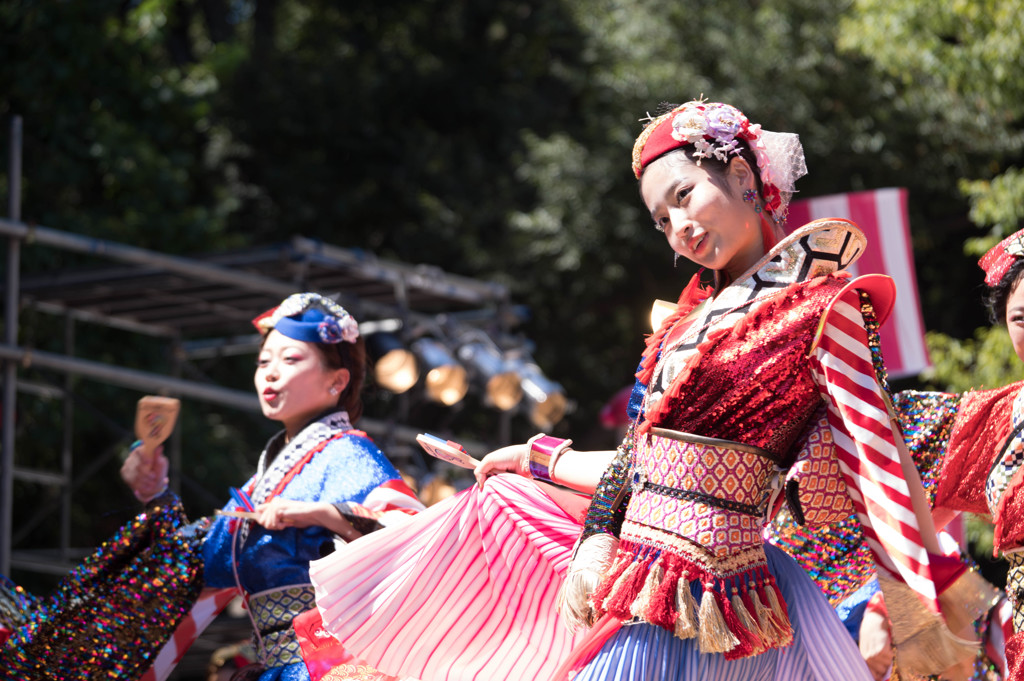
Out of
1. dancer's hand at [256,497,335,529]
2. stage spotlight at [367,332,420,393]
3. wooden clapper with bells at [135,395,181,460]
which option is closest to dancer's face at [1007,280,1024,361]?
dancer's hand at [256,497,335,529]

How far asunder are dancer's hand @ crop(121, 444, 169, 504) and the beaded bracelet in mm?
1633

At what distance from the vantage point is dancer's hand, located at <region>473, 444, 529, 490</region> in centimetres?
249

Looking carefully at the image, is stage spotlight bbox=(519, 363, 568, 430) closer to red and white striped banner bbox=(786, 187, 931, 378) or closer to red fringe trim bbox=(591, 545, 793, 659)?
red and white striped banner bbox=(786, 187, 931, 378)

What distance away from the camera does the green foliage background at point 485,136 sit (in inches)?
396

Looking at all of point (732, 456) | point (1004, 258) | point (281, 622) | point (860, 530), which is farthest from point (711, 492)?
point (281, 622)

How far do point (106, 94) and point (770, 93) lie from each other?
20.1ft

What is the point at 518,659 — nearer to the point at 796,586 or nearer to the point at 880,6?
the point at 796,586

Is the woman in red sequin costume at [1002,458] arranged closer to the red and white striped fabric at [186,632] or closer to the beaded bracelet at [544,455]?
the beaded bracelet at [544,455]

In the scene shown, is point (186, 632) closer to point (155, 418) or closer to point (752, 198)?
point (155, 418)

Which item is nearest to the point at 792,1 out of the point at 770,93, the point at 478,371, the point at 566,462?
the point at 770,93

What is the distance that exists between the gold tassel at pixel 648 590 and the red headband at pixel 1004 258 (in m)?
1.24

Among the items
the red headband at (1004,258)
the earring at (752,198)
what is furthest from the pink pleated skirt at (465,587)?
the red headband at (1004,258)

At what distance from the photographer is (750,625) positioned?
2.11 m

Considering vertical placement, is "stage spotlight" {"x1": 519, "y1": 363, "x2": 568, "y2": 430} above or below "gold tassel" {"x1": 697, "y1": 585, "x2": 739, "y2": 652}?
below
